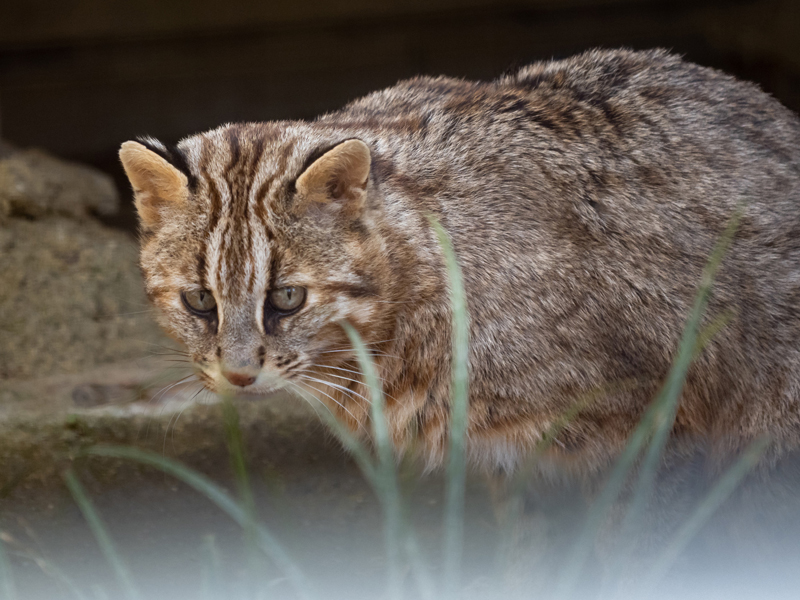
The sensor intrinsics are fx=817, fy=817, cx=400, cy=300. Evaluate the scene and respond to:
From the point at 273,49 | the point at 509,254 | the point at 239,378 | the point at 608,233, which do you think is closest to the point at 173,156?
the point at 239,378

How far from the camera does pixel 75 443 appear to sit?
11.1 ft

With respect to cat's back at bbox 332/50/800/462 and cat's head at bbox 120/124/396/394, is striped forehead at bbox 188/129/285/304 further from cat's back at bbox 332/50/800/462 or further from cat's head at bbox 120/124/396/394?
cat's back at bbox 332/50/800/462

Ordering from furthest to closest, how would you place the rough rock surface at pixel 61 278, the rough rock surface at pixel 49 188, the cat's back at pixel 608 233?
the rough rock surface at pixel 49 188, the rough rock surface at pixel 61 278, the cat's back at pixel 608 233

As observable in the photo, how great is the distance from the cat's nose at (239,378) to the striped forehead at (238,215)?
21 centimetres

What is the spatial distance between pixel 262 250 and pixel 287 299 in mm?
158

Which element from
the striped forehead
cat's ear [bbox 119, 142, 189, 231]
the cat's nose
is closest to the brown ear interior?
the striped forehead

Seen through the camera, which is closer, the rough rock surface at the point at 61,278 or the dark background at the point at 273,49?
the rough rock surface at the point at 61,278

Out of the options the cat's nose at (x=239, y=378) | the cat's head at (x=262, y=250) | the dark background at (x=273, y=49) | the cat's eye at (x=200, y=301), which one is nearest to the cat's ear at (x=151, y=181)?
the cat's head at (x=262, y=250)

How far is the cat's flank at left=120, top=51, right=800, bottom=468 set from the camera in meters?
2.38

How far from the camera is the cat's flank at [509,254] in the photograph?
238cm

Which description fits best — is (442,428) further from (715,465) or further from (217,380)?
(715,465)

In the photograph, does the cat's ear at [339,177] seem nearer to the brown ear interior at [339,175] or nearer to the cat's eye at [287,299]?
the brown ear interior at [339,175]

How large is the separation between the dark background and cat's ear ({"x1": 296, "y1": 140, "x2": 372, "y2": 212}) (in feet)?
8.66

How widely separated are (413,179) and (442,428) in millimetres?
805
